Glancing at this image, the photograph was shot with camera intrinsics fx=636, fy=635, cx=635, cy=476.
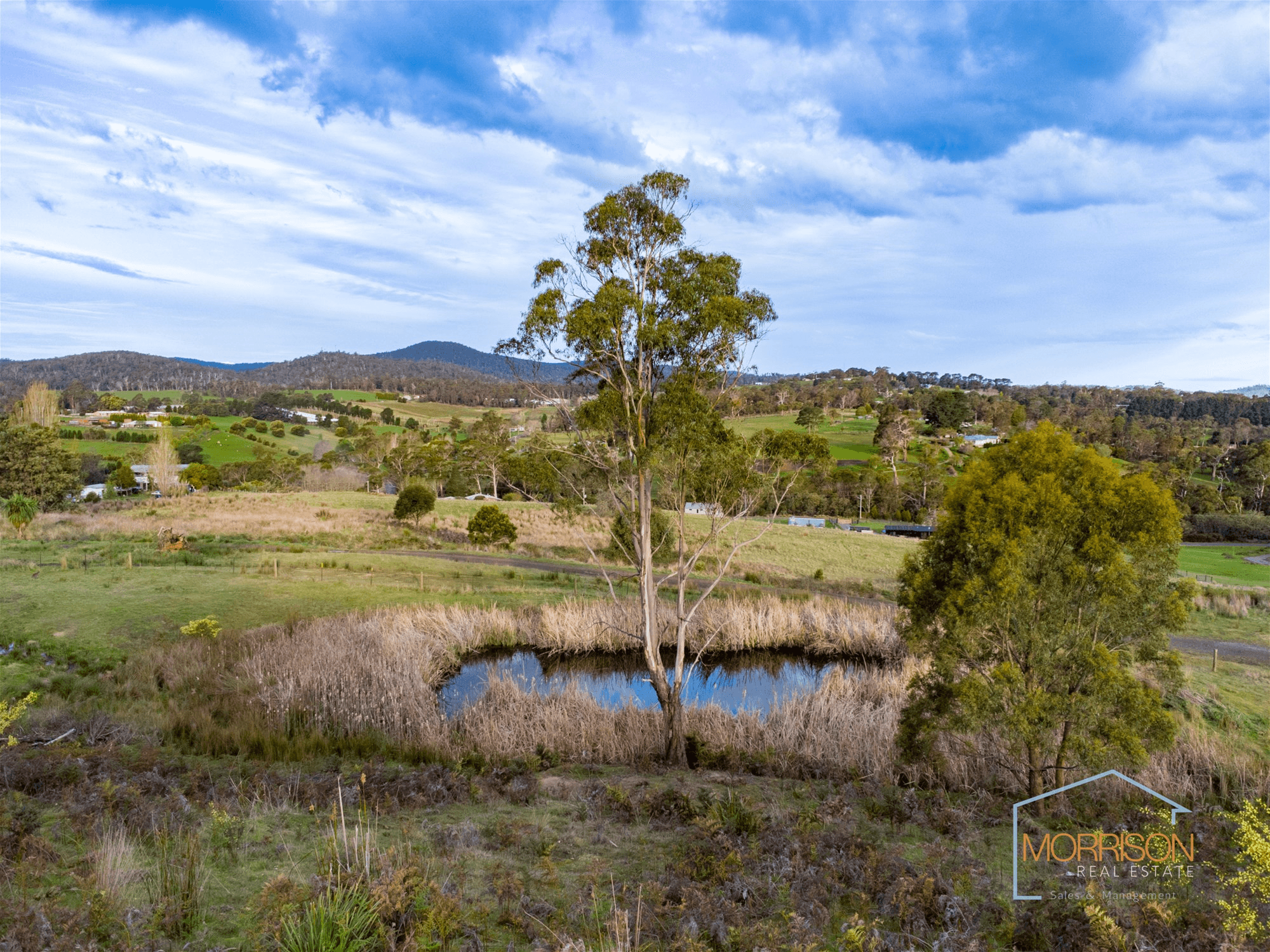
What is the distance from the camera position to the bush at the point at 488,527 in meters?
31.6

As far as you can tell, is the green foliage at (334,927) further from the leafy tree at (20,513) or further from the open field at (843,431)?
the open field at (843,431)

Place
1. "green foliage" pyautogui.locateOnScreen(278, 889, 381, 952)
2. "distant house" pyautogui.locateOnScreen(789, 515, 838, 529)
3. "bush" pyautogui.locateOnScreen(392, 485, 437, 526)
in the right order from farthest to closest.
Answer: "distant house" pyautogui.locateOnScreen(789, 515, 838, 529)
"bush" pyautogui.locateOnScreen(392, 485, 437, 526)
"green foliage" pyautogui.locateOnScreen(278, 889, 381, 952)

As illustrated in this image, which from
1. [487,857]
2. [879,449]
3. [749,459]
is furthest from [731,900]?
[879,449]

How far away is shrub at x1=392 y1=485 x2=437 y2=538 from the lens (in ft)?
119

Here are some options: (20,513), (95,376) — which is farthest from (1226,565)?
(95,376)

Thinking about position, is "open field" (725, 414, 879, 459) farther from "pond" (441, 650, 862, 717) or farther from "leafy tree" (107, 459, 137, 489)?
"leafy tree" (107, 459, 137, 489)

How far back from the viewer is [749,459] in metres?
10.7

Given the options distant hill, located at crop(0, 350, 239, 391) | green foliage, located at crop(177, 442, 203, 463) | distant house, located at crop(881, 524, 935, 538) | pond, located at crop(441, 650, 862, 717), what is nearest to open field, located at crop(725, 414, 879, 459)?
distant house, located at crop(881, 524, 935, 538)

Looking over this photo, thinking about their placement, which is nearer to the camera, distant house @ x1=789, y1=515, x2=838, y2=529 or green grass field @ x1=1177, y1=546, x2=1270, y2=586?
green grass field @ x1=1177, y1=546, x2=1270, y2=586

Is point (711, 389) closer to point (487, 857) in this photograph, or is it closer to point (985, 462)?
point (985, 462)

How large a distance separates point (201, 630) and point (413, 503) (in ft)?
70.4

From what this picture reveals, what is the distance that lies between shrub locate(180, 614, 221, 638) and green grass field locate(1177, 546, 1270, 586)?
1387 inches

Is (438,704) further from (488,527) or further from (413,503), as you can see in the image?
(413,503)

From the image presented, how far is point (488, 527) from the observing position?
104 feet
